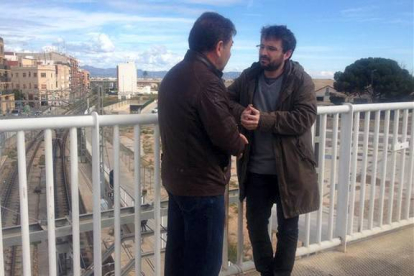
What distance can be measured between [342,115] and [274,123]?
1.36 meters

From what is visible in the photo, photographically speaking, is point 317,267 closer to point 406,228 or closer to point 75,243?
point 406,228

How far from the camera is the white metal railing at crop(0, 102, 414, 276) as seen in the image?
2.10 metres

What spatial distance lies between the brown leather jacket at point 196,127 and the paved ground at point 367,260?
1454 mm

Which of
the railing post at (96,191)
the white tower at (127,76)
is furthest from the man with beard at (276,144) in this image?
the white tower at (127,76)

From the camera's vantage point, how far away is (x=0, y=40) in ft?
161

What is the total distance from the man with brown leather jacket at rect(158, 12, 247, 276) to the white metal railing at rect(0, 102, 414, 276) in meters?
0.42

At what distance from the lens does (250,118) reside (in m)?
2.28

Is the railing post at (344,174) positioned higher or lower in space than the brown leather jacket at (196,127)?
lower

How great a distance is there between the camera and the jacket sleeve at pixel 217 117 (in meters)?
1.80

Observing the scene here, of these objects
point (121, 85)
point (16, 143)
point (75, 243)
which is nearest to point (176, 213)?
point (75, 243)

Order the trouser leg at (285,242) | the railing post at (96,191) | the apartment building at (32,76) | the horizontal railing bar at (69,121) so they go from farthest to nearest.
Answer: the apartment building at (32,76)
the trouser leg at (285,242)
the railing post at (96,191)
the horizontal railing bar at (69,121)

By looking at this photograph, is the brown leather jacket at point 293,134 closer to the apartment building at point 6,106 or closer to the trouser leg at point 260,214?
the trouser leg at point 260,214

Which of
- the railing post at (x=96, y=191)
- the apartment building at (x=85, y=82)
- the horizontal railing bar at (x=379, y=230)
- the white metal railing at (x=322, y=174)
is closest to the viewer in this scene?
the white metal railing at (x=322, y=174)

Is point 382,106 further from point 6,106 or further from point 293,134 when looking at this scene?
point 6,106
